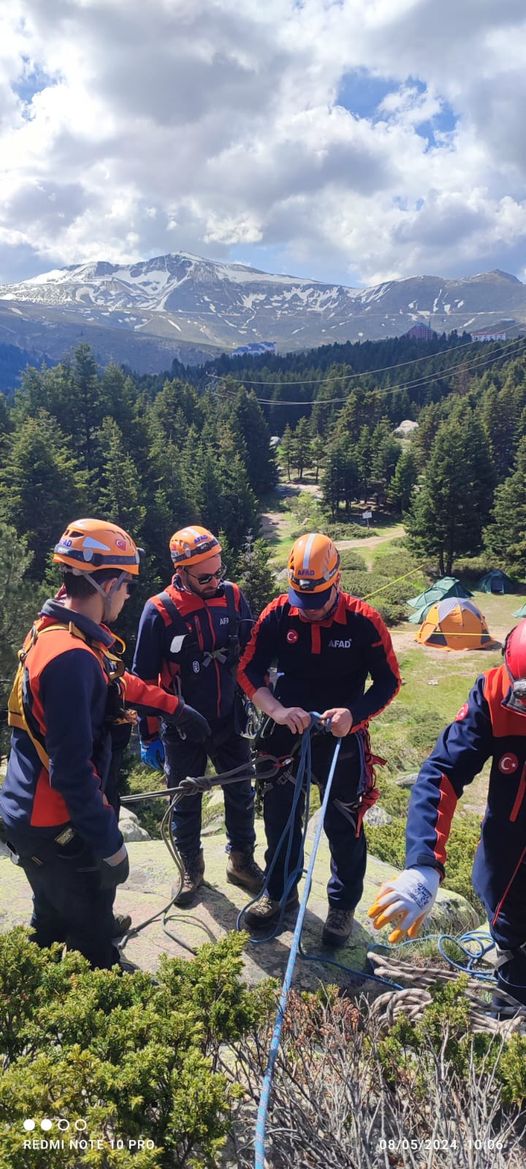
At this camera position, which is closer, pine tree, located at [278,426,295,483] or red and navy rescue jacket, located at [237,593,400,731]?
red and navy rescue jacket, located at [237,593,400,731]

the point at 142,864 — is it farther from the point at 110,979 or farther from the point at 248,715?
the point at 110,979

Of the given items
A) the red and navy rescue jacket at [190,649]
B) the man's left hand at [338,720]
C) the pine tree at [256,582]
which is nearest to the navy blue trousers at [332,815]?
the man's left hand at [338,720]

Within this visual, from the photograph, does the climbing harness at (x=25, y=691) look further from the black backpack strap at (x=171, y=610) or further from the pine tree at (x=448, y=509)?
the pine tree at (x=448, y=509)

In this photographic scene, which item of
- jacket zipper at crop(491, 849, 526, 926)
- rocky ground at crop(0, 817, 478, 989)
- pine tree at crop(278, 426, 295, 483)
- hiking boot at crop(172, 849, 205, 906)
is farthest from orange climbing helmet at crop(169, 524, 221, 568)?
pine tree at crop(278, 426, 295, 483)

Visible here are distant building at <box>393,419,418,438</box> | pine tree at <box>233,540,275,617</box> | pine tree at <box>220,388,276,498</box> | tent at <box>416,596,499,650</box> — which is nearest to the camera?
pine tree at <box>233,540,275,617</box>

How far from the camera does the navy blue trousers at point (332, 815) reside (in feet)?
14.1

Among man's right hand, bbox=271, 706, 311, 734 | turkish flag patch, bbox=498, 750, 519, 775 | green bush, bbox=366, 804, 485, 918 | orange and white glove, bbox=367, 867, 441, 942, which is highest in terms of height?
turkish flag patch, bbox=498, 750, 519, 775

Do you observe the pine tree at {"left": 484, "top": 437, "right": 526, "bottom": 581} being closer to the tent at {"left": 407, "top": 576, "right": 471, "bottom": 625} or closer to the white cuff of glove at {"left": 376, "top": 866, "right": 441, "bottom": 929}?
the tent at {"left": 407, "top": 576, "right": 471, "bottom": 625}

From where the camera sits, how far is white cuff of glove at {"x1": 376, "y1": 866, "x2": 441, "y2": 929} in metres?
2.84

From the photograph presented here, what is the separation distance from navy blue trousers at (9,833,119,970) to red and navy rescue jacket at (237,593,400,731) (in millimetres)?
1703

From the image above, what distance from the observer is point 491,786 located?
3.10 m

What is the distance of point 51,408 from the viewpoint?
5294 cm

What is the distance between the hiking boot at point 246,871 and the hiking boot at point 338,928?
2.90 feet

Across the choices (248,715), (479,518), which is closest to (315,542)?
(248,715)
